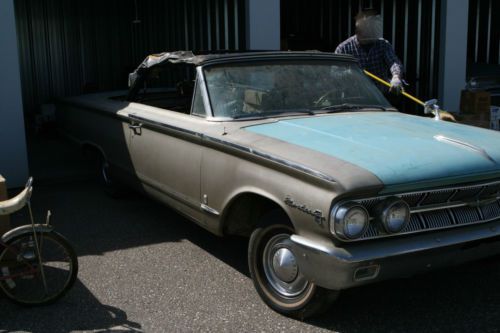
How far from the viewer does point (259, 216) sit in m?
3.88

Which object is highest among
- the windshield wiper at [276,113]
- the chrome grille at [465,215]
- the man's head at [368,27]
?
the man's head at [368,27]

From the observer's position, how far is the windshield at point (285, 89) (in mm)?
4332

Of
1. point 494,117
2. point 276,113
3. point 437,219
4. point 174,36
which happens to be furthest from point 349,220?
point 174,36

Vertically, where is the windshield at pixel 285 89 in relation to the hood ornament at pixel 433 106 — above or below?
above

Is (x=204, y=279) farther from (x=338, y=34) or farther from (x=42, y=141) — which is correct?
(x=338, y=34)

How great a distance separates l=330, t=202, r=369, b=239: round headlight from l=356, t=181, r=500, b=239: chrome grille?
5 cm

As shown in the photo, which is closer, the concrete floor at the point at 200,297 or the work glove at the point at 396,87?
the concrete floor at the point at 200,297

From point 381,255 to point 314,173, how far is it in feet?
1.81

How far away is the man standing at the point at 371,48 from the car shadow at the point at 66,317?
402 centimetres

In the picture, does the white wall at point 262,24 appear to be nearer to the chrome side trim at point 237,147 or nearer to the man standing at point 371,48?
the man standing at point 371,48

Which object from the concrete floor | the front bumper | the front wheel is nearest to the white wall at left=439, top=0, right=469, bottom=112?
the concrete floor

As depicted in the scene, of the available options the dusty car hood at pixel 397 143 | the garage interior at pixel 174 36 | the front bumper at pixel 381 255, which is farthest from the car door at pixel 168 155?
the garage interior at pixel 174 36

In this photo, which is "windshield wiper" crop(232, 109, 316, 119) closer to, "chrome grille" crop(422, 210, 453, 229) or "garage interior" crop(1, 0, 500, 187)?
"chrome grille" crop(422, 210, 453, 229)

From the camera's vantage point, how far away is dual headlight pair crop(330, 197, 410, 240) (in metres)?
3.01
